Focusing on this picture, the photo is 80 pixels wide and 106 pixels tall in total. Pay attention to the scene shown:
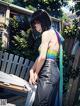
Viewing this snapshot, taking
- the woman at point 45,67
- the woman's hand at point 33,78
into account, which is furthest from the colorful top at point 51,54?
the woman's hand at point 33,78

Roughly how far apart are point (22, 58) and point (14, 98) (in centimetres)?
167

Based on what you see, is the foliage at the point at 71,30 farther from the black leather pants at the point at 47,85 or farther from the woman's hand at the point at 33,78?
the woman's hand at the point at 33,78

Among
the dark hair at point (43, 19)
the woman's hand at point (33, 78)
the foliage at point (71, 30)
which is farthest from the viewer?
the foliage at point (71, 30)

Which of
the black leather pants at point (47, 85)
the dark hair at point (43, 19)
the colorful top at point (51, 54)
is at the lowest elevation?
the black leather pants at point (47, 85)

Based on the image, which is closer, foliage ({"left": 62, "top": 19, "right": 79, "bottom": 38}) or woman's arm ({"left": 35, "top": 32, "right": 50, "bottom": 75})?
woman's arm ({"left": 35, "top": 32, "right": 50, "bottom": 75})

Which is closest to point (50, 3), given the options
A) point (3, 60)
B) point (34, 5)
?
point (34, 5)

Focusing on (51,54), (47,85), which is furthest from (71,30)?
(47,85)

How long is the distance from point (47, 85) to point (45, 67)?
11.5 inches

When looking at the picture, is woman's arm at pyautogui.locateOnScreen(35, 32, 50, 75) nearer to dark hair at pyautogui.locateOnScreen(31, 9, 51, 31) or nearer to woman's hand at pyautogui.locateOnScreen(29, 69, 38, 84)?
woman's hand at pyautogui.locateOnScreen(29, 69, 38, 84)

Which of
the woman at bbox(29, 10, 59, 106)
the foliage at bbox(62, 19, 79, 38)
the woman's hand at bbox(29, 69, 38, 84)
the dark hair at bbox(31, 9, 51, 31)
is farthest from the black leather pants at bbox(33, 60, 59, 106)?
the foliage at bbox(62, 19, 79, 38)

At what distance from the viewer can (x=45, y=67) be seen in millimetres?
3984

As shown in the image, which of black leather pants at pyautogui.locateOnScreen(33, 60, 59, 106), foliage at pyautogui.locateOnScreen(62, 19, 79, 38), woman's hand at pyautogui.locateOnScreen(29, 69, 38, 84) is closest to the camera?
woman's hand at pyautogui.locateOnScreen(29, 69, 38, 84)

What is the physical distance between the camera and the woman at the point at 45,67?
3.77 metres

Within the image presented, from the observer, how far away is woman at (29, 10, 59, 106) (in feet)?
12.4
